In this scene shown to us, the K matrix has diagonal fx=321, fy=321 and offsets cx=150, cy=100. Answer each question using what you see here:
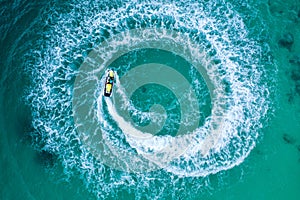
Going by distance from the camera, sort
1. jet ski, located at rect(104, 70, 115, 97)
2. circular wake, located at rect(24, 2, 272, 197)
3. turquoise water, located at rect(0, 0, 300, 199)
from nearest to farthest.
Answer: turquoise water, located at rect(0, 0, 300, 199) → circular wake, located at rect(24, 2, 272, 197) → jet ski, located at rect(104, 70, 115, 97)

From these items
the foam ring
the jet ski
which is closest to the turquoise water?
the foam ring

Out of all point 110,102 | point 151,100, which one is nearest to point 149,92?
point 151,100

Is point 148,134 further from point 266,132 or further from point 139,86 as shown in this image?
point 266,132

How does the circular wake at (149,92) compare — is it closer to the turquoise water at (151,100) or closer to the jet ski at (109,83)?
the turquoise water at (151,100)

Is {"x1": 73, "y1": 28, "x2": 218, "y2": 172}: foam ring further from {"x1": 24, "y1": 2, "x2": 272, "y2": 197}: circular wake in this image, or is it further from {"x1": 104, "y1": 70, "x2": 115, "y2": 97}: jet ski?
{"x1": 104, "y1": 70, "x2": 115, "y2": 97}: jet ski

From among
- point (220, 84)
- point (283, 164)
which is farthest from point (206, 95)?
point (283, 164)

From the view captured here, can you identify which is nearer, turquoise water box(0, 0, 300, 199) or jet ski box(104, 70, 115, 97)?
turquoise water box(0, 0, 300, 199)

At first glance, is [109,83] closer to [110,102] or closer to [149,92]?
[110,102]

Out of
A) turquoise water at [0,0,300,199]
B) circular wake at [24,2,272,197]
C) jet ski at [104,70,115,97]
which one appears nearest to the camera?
turquoise water at [0,0,300,199]
